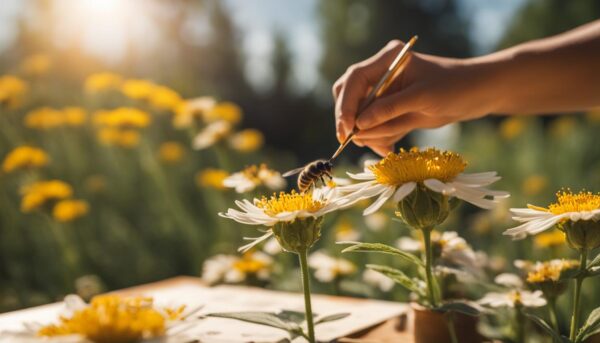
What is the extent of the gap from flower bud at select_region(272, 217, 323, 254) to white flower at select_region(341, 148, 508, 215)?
7 cm

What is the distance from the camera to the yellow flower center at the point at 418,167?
75 cm

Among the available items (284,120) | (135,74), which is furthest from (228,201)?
(284,120)

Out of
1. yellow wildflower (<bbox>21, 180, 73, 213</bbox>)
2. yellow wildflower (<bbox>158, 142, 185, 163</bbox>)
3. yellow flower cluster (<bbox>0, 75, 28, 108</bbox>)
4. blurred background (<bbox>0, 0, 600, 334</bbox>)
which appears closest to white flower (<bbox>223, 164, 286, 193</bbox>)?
blurred background (<bbox>0, 0, 600, 334</bbox>)

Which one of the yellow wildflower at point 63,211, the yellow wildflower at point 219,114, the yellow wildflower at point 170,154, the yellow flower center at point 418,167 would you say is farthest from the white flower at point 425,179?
the yellow wildflower at point 170,154

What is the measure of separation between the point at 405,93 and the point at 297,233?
0.30 m

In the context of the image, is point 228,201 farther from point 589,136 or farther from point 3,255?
point 589,136

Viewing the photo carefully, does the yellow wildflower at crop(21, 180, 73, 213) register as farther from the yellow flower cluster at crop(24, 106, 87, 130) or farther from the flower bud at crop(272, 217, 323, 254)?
the flower bud at crop(272, 217, 323, 254)

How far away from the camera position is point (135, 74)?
22.4 ft

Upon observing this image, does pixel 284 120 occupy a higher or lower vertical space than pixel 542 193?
higher

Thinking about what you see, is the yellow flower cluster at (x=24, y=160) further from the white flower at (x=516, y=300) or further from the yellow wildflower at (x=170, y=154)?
the white flower at (x=516, y=300)

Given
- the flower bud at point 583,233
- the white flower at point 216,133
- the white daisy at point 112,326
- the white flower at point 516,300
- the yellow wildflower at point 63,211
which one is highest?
the white flower at point 216,133

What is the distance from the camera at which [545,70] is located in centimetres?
100

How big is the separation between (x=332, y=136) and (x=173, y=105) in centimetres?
629

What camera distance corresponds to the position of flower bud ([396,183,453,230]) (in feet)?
2.41
